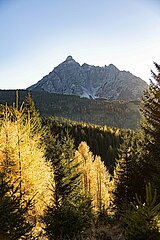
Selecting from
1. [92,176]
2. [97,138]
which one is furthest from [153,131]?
[97,138]

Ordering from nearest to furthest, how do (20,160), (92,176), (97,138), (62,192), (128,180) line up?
(20,160) → (62,192) → (128,180) → (92,176) → (97,138)

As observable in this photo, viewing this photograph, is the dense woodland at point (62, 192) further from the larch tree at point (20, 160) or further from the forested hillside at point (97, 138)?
the forested hillside at point (97, 138)

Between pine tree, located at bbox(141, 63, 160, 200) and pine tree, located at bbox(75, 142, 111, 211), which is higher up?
pine tree, located at bbox(141, 63, 160, 200)

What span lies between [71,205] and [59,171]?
2883 mm

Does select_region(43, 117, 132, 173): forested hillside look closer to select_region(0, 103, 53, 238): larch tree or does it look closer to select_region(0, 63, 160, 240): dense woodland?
select_region(0, 63, 160, 240): dense woodland

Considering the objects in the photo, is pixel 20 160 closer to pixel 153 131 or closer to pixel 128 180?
pixel 153 131

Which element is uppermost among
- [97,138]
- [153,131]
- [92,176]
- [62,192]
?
[153,131]

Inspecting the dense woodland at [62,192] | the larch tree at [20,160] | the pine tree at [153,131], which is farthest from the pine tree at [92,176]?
the larch tree at [20,160]

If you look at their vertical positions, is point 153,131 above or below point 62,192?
above

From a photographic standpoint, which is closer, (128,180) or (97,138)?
(128,180)

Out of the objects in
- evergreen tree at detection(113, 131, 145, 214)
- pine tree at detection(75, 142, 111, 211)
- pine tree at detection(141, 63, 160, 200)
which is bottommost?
pine tree at detection(75, 142, 111, 211)

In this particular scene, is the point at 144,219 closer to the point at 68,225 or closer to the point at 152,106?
the point at 68,225

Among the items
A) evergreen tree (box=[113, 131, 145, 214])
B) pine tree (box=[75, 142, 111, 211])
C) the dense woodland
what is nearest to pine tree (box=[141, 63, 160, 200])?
the dense woodland

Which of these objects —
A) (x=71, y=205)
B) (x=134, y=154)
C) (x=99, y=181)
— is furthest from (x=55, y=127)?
(x=71, y=205)
